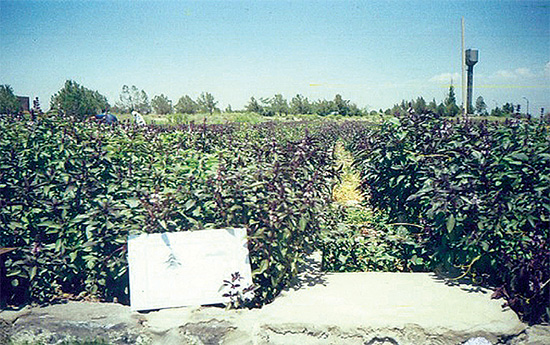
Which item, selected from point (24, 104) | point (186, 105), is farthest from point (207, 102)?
point (24, 104)

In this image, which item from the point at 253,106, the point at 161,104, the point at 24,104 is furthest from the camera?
the point at 161,104

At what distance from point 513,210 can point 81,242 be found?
325 cm

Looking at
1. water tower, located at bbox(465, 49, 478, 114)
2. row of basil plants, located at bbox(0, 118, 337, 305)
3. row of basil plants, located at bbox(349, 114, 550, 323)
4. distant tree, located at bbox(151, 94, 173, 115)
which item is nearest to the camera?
row of basil plants, located at bbox(349, 114, 550, 323)

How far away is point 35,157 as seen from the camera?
355 cm

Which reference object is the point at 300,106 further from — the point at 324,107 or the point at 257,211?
the point at 257,211

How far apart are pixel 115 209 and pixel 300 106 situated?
4995cm

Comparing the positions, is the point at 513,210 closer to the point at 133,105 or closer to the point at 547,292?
the point at 547,292

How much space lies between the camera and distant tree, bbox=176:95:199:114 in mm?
46438

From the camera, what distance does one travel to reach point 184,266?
310 cm

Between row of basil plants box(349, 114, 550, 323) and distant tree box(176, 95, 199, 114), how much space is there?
4359 cm

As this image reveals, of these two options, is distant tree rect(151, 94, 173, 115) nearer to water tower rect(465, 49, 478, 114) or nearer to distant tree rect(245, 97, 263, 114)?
distant tree rect(245, 97, 263, 114)

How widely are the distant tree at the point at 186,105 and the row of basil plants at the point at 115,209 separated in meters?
43.0

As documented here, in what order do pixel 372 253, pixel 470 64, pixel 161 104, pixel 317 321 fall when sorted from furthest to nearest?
pixel 161 104 < pixel 470 64 < pixel 372 253 < pixel 317 321

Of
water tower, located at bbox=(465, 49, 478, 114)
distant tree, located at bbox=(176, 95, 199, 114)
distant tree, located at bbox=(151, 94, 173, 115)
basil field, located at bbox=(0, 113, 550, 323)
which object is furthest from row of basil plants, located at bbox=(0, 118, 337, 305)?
distant tree, located at bbox=(151, 94, 173, 115)
